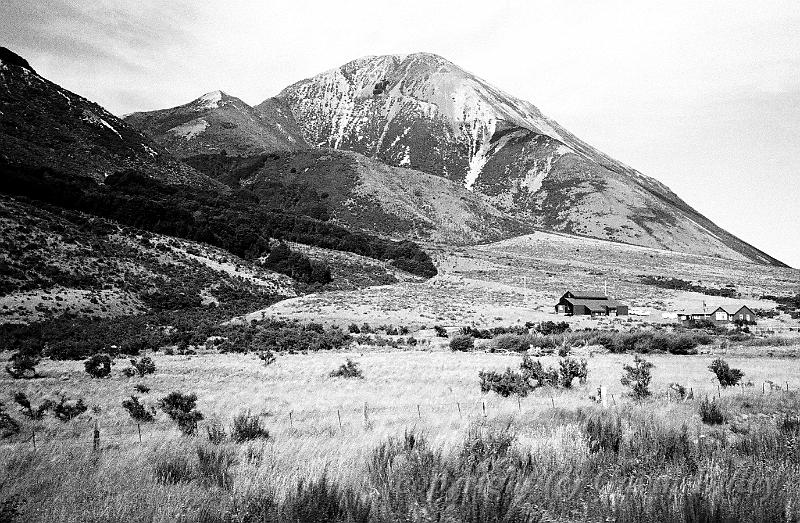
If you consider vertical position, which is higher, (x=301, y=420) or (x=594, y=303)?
(x=594, y=303)

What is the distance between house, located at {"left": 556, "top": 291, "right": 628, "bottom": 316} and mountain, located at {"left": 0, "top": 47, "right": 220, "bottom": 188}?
75277mm

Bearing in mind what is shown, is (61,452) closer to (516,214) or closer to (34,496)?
(34,496)

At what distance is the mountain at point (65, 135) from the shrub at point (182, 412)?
77746 millimetres

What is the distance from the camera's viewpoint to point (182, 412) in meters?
12.8

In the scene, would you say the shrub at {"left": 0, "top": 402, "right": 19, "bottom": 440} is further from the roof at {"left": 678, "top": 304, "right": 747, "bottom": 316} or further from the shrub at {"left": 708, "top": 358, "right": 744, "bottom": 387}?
the roof at {"left": 678, "top": 304, "right": 747, "bottom": 316}

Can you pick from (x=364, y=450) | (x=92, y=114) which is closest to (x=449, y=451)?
(x=364, y=450)

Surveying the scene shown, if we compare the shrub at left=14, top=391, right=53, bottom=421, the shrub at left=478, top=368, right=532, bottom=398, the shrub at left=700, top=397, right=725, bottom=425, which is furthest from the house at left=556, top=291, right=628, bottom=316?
the shrub at left=14, top=391, right=53, bottom=421

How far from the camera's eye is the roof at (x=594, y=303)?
55219 millimetres

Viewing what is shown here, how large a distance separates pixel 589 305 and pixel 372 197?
280ft

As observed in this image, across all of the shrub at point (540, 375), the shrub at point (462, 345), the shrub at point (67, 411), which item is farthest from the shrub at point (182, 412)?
the shrub at point (462, 345)

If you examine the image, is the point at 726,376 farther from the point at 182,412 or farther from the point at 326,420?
the point at 182,412

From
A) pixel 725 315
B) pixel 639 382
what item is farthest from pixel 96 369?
pixel 725 315

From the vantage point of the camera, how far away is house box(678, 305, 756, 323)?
155 ft

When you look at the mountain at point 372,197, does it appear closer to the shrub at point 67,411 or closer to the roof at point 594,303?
the roof at point 594,303
